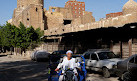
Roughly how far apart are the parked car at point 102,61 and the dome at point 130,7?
910 inches

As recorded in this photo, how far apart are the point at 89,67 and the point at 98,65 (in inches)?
44.5

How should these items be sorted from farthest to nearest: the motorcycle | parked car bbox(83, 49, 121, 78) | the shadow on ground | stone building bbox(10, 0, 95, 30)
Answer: stone building bbox(10, 0, 95, 30), the shadow on ground, parked car bbox(83, 49, 121, 78), the motorcycle

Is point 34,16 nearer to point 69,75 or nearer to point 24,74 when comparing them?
point 24,74

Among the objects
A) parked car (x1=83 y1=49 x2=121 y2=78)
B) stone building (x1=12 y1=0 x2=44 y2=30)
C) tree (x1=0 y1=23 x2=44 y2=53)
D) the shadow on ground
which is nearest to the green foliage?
tree (x1=0 y1=23 x2=44 y2=53)

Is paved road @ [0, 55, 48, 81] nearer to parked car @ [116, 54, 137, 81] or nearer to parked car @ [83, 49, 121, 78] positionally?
parked car @ [83, 49, 121, 78]

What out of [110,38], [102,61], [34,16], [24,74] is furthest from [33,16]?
[102,61]

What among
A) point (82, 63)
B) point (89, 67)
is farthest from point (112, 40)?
point (82, 63)

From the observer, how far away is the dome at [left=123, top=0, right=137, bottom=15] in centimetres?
3269

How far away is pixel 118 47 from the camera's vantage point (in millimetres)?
16766

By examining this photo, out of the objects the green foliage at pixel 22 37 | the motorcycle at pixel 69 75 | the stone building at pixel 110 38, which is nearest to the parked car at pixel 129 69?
the motorcycle at pixel 69 75

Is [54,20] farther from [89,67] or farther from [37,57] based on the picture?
[89,67]

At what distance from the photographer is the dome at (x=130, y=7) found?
32688 millimetres

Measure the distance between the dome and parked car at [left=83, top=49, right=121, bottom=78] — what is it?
2312 cm

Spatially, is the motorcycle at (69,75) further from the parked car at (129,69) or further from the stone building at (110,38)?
the stone building at (110,38)
